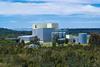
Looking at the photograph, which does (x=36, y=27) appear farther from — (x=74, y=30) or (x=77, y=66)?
(x=77, y=66)

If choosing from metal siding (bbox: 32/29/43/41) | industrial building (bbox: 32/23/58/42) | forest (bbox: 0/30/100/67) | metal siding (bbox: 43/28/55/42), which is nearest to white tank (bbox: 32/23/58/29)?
industrial building (bbox: 32/23/58/42)

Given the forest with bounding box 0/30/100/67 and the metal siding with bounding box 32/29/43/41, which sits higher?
the forest with bounding box 0/30/100/67

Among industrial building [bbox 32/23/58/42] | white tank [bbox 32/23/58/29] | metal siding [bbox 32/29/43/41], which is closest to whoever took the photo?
industrial building [bbox 32/23/58/42]

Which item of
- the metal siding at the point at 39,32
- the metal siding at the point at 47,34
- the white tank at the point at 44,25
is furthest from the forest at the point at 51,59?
the white tank at the point at 44,25

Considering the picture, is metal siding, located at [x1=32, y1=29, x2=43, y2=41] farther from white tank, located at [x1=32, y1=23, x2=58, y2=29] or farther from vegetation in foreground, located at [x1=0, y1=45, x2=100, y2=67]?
vegetation in foreground, located at [x1=0, y1=45, x2=100, y2=67]

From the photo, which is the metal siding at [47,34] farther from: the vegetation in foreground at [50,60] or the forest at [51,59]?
the vegetation in foreground at [50,60]

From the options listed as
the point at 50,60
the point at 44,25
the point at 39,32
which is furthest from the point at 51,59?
the point at 44,25

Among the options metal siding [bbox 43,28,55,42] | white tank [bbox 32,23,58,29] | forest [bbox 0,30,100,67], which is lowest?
metal siding [bbox 43,28,55,42]

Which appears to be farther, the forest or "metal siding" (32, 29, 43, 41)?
"metal siding" (32, 29, 43, 41)

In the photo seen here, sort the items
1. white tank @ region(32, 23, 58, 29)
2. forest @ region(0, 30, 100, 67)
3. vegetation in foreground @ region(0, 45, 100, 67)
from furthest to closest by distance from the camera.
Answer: white tank @ region(32, 23, 58, 29) → forest @ region(0, 30, 100, 67) → vegetation in foreground @ region(0, 45, 100, 67)

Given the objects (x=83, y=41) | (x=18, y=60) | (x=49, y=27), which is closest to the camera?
(x=18, y=60)

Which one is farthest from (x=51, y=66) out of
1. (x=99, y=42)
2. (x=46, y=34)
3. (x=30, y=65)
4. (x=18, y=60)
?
(x=46, y=34)
